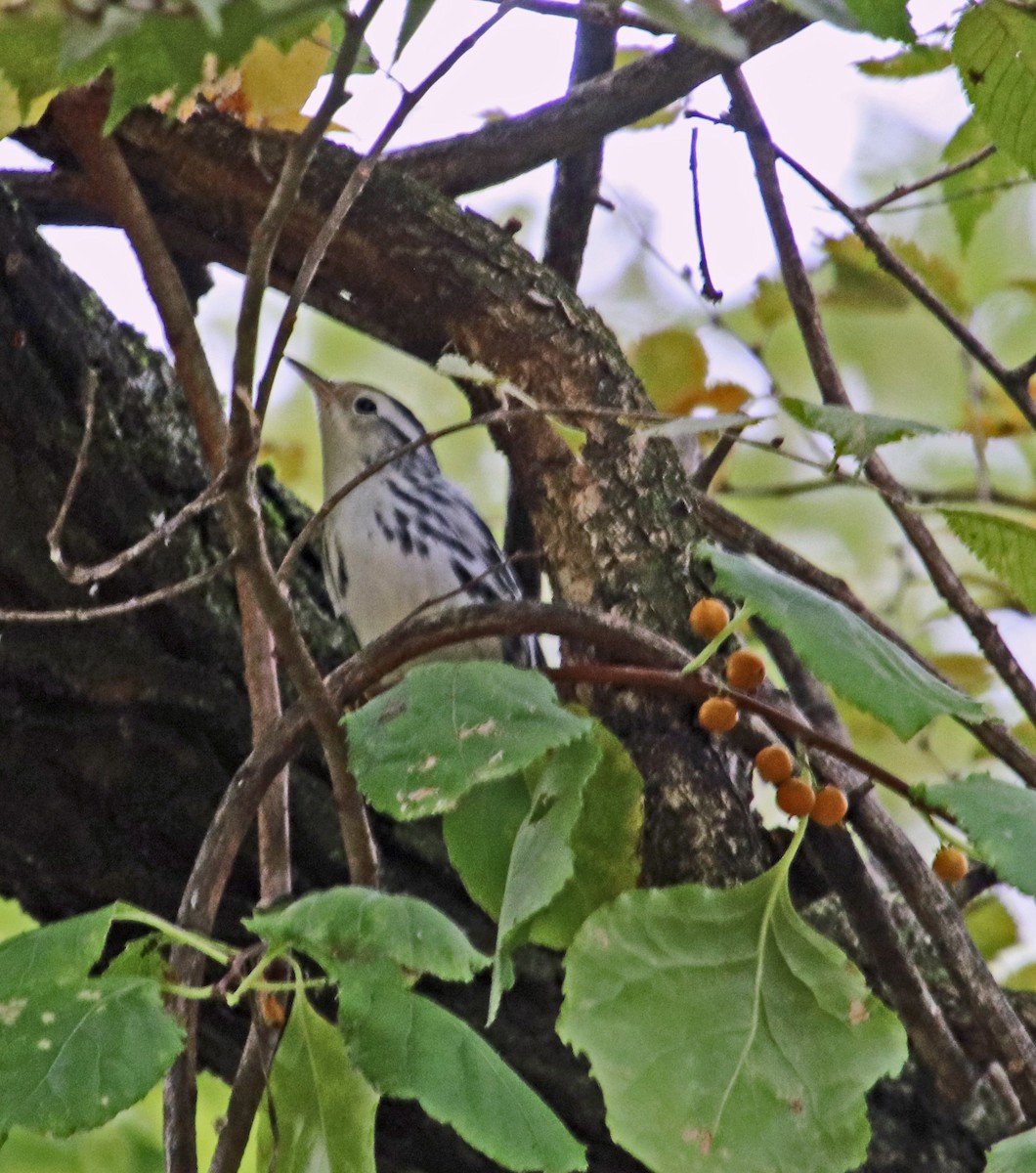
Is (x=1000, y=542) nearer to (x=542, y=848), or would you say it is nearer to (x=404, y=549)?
(x=542, y=848)

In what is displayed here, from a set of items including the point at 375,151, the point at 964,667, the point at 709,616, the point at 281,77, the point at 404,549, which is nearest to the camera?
the point at 375,151

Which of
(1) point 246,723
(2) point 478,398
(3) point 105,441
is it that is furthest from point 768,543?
(3) point 105,441

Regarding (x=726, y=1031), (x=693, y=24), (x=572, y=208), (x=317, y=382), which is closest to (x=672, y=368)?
(x=572, y=208)

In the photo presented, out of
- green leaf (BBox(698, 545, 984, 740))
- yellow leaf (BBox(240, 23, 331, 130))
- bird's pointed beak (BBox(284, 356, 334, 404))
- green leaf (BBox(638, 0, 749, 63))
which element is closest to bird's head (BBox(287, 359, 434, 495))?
bird's pointed beak (BBox(284, 356, 334, 404))

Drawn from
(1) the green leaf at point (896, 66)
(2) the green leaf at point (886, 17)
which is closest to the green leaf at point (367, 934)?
(2) the green leaf at point (886, 17)

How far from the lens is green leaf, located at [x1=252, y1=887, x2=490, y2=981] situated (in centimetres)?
Result: 84

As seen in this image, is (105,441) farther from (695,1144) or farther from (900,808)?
(900,808)

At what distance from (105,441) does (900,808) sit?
77.7 inches

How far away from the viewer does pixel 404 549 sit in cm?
222

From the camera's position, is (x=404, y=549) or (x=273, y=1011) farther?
(x=404, y=549)

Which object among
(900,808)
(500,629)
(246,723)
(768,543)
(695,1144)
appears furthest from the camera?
(900,808)

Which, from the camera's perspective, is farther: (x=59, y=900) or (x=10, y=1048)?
(x=59, y=900)

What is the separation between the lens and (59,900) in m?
1.63

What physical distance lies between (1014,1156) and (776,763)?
1.09 ft
